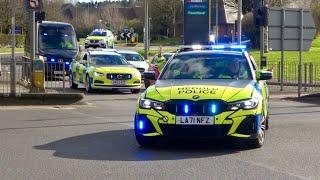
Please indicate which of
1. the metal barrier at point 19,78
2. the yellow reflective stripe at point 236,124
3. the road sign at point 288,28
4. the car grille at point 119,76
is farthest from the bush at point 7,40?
the yellow reflective stripe at point 236,124

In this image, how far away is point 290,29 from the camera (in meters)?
24.8

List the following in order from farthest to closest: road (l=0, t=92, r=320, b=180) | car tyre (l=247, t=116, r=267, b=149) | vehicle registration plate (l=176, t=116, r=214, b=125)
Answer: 1. car tyre (l=247, t=116, r=267, b=149)
2. vehicle registration plate (l=176, t=116, r=214, b=125)
3. road (l=0, t=92, r=320, b=180)

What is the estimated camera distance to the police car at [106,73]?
23.4 meters

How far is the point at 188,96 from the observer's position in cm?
977

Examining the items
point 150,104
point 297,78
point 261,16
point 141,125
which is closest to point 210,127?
point 150,104

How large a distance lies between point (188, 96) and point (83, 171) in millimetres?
2094

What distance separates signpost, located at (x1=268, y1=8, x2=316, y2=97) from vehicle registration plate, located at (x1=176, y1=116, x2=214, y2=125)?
1546 cm

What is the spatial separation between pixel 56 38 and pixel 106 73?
11561 mm

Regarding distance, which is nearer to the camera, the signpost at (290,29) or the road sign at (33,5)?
the road sign at (33,5)

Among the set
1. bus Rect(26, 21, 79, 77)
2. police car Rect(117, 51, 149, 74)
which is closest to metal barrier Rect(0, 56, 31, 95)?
police car Rect(117, 51, 149, 74)

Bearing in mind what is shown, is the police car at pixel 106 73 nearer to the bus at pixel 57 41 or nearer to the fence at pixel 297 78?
the fence at pixel 297 78

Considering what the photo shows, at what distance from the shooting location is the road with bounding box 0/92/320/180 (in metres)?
8.38

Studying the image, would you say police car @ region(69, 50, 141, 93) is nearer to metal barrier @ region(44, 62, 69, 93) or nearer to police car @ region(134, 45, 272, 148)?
metal barrier @ region(44, 62, 69, 93)

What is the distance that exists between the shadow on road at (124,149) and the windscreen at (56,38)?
74.7 feet
